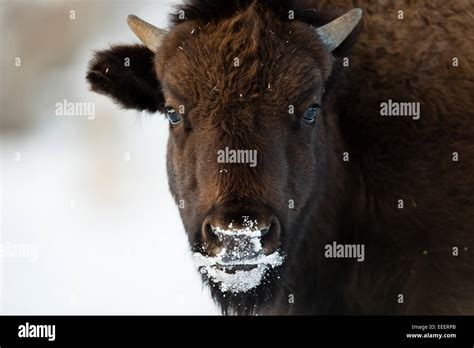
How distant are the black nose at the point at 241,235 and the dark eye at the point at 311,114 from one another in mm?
1080

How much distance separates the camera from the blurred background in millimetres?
13320

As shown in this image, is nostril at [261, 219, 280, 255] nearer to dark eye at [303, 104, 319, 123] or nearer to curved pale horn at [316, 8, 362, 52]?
dark eye at [303, 104, 319, 123]

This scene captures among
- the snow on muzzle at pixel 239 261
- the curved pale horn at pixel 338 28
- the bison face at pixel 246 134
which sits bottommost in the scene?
the snow on muzzle at pixel 239 261

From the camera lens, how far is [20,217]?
15500 millimetres

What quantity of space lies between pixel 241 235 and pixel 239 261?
24 cm

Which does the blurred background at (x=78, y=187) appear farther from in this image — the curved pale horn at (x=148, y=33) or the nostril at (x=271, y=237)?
the nostril at (x=271, y=237)

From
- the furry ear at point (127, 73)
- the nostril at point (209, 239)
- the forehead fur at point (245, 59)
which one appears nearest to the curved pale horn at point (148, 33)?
the furry ear at point (127, 73)

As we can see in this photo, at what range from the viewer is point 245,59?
7.09 metres

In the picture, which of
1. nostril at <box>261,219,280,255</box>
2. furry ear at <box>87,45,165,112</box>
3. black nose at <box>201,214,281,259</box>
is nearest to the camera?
black nose at <box>201,214,281,259</box>

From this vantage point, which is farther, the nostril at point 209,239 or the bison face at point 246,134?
the bison face at point 246,134

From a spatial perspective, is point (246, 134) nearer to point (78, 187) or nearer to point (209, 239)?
point (209, 239)

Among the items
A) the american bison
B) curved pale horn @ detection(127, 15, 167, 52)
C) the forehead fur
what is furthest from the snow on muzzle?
curved pale horn @ detection(127, 15, 167, 52)

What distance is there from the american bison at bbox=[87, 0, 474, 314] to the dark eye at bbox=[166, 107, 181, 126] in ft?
0.06

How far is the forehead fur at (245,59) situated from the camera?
702 centimetres
